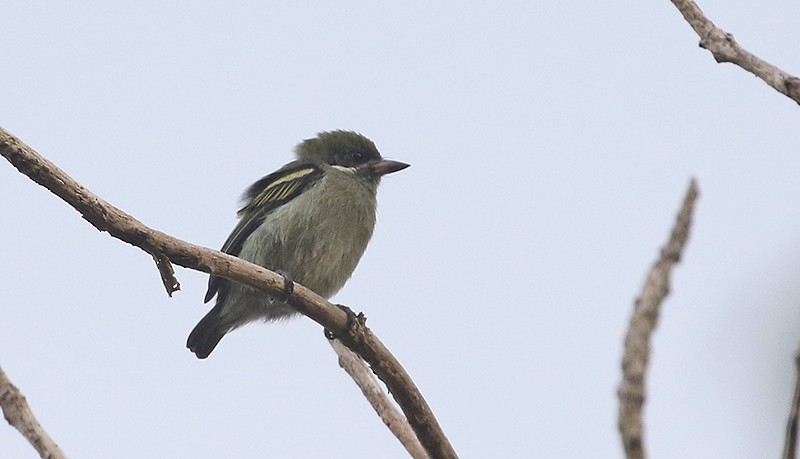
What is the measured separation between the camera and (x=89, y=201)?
12.0 ft

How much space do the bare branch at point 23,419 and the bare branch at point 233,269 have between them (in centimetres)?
113

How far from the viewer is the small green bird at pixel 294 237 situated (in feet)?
20.8

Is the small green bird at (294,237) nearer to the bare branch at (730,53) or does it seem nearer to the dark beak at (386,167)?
the dark beak at (386,167)

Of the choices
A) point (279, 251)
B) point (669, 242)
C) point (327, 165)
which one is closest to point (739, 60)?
point (669, 242)

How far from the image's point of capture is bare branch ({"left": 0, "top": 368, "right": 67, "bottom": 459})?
7.93 ft

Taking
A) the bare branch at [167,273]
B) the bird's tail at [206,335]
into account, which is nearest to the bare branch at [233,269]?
the bare branch at [167,273]

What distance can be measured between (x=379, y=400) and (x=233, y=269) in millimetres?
943

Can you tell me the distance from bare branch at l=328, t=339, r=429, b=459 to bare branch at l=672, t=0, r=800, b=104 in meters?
1.97

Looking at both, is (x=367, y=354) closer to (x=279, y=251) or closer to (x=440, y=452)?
(x=440, y=452)

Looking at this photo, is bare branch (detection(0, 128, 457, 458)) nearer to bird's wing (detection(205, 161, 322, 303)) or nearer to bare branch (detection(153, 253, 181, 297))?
bare branch (detection(153, 253, 181, 297))

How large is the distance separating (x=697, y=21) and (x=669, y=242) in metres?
1.75

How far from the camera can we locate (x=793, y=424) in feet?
4.14

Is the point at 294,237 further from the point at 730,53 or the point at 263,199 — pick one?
the point at 730,53

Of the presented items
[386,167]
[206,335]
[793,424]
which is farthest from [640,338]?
[386,167]
